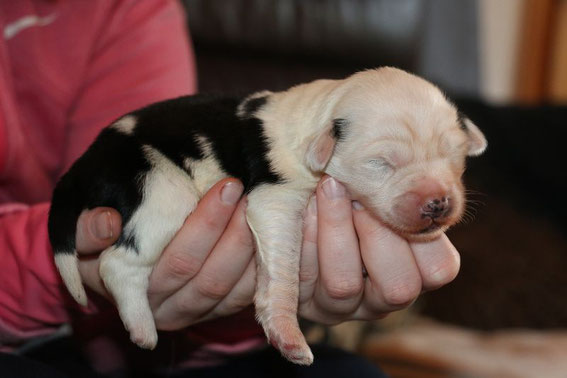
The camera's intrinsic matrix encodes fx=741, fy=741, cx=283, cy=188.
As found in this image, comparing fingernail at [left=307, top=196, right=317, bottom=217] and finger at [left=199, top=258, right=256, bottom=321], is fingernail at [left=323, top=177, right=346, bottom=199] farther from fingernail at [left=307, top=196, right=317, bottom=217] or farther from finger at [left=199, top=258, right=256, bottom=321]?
finger at [left=199, top=258, right=256, bottom=321]

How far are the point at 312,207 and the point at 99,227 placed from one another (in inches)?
15.1

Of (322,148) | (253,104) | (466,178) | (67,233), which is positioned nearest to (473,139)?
(322,148)

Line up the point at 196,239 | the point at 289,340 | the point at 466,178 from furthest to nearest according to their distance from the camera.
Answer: the point at 466,178 < the point at 196,239 < the point at 289,340

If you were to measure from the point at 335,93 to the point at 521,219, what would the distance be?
7.25 ft

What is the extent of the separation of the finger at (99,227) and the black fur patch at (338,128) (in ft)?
1.31

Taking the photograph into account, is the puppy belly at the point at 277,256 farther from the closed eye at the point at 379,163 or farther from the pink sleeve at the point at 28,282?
the pink sleeve at the point at 28,282

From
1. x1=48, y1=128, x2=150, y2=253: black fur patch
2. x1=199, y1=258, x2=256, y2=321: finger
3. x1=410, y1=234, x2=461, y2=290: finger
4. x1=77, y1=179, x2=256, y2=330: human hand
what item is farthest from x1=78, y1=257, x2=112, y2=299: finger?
x1=410, y1=234, x2=461, y2=290: finger

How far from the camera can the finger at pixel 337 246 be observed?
51.9 inches

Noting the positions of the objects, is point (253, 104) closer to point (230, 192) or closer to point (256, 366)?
point (230, 192)

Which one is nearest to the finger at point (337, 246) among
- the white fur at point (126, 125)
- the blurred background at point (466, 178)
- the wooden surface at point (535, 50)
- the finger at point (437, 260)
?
the finger at point (437, 260)

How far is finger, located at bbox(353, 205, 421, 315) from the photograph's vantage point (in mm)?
1353

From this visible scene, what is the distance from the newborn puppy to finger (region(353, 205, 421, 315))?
41 mm

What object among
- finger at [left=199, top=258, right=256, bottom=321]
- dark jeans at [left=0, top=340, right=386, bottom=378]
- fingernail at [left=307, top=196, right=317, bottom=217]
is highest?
fingernail at [left=307, top=196, right=317, bottom=217]

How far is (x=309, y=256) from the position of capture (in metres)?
1.40
